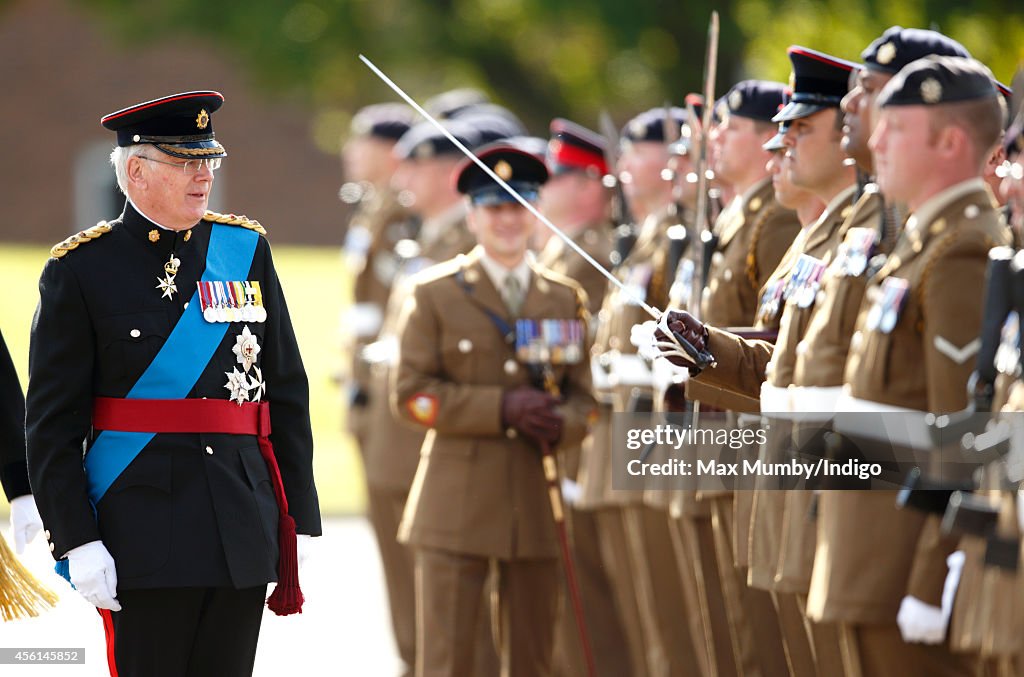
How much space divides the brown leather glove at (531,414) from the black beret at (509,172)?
779mm

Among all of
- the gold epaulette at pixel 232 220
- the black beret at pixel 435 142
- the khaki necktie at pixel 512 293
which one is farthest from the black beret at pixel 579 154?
the gold epaulette at pixel 232 220

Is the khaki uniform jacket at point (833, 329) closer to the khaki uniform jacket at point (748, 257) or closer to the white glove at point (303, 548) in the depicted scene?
the khaki uniform jacket at point (748, 257)

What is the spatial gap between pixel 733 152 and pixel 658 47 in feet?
47.2

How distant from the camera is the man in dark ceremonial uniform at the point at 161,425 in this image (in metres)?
4.68

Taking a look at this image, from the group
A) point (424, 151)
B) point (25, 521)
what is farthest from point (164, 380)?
point (424, 151)

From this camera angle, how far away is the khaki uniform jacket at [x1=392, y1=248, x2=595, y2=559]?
6.63 meters

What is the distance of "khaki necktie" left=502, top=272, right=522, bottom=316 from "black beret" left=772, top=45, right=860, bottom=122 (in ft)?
4.68

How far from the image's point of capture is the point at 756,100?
21.4ft

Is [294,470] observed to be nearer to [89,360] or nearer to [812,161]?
[89,360]

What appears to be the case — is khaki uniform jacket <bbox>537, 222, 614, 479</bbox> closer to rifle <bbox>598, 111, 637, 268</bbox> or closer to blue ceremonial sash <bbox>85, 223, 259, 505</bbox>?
rifle <bbox>598, 111, 637, 268</bbox>

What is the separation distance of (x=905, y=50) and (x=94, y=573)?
2546 millimetres

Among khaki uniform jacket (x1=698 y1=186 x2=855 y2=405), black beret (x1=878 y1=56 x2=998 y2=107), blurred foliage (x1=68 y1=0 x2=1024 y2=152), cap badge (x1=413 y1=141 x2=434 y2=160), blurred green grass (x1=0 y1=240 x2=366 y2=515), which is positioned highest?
blurred foliage (x1=68 y1=0 x2=1024 y2=152)

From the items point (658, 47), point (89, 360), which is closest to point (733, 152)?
point (89, 360)
